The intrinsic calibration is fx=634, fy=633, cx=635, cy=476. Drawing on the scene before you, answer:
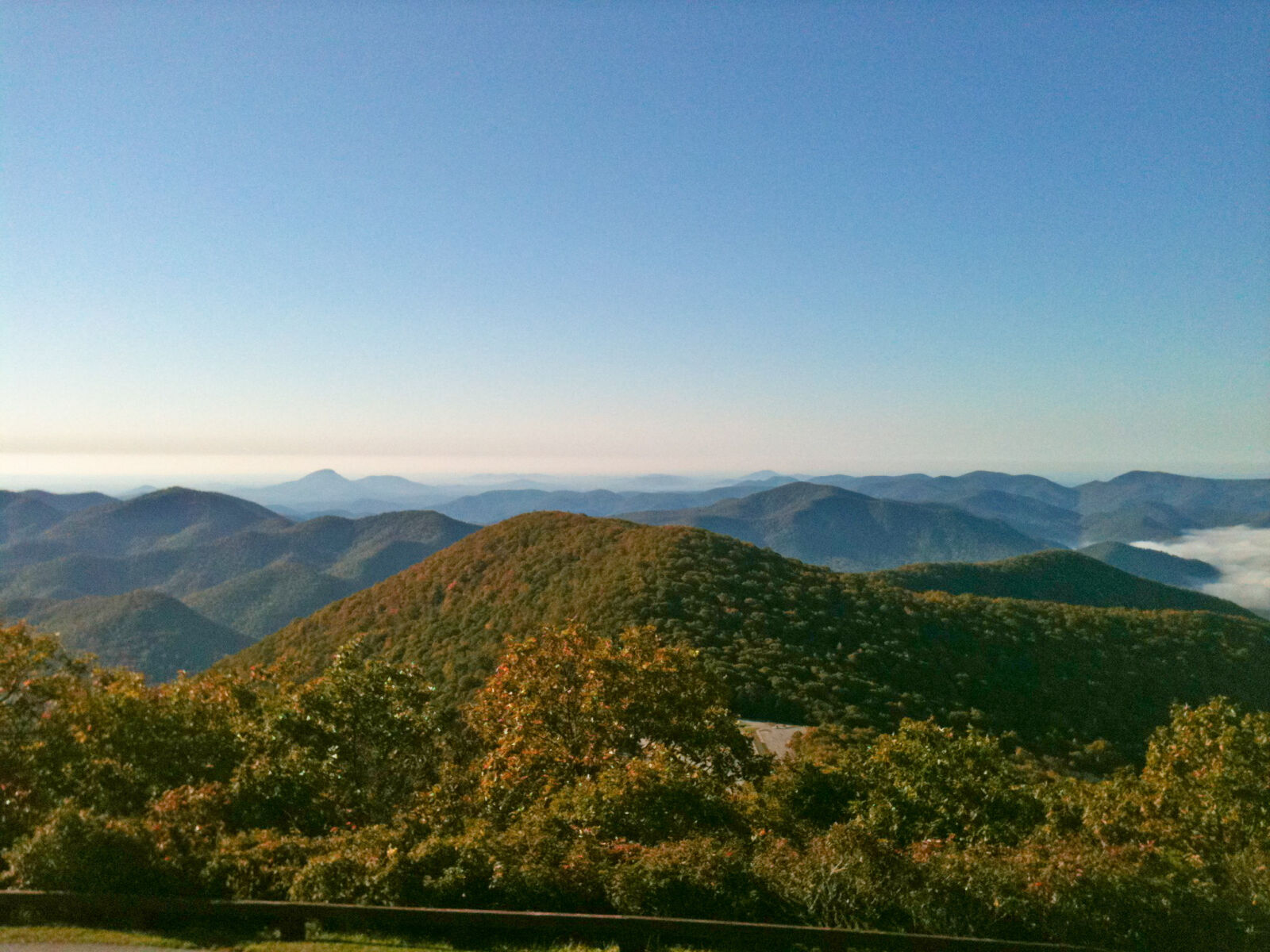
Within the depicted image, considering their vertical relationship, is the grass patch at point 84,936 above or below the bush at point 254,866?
below

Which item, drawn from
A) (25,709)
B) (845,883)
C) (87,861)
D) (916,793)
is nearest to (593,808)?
(845,883)

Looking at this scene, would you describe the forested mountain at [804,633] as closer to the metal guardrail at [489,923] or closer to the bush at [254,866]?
the metal guardrail at [489,923]

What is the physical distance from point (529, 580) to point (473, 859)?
161ft

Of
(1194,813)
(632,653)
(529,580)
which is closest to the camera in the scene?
(1194,813)

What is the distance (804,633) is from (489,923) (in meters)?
44.9

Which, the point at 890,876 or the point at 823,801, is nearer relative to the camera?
the point at 890,876

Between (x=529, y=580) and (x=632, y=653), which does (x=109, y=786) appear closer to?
(x=632, y=653)

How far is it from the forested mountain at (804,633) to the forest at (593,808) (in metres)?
23.0

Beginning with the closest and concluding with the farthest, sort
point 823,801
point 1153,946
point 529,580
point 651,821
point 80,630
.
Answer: point 1153,946, point 651,821, point 823,801, point 529,580, point 80,630

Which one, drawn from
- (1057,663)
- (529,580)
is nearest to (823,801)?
(529,580)

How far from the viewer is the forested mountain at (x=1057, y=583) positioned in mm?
132250

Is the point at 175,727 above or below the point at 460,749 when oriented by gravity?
above

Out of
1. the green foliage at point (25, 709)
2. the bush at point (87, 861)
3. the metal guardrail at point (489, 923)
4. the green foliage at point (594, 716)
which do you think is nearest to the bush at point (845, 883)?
the metal guardrail at point (489, 923)

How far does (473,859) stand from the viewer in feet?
35.1
